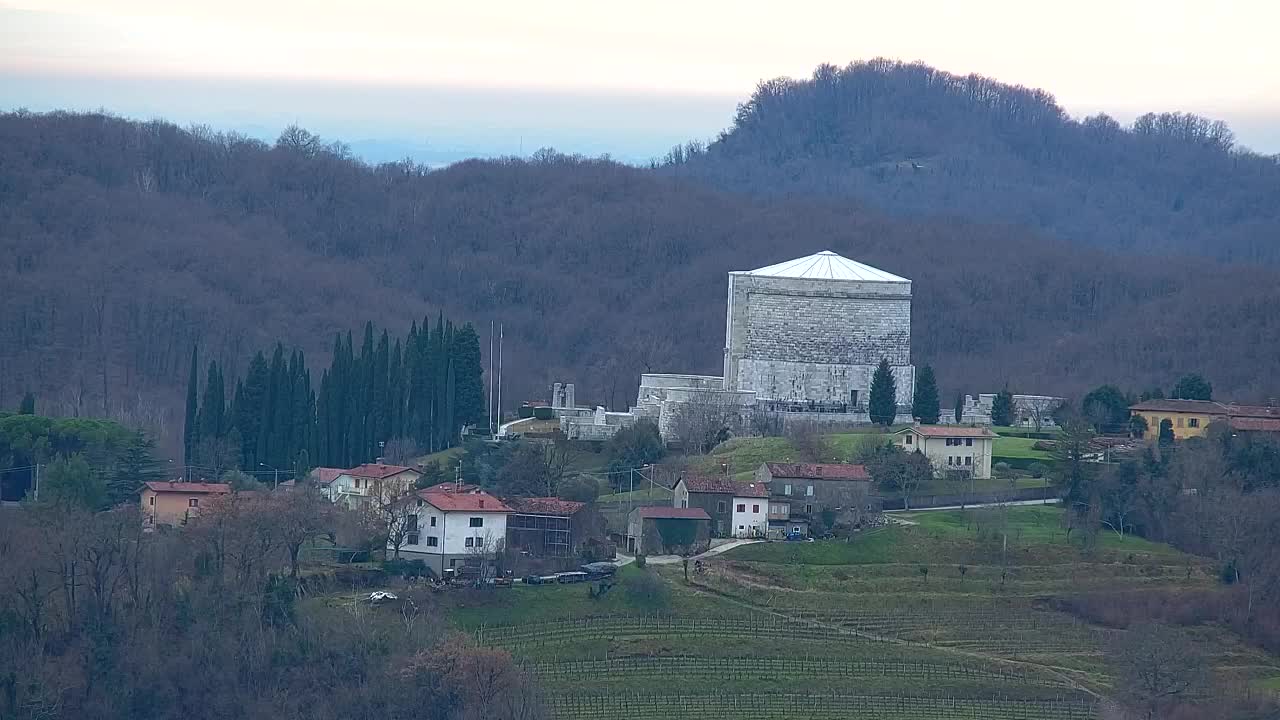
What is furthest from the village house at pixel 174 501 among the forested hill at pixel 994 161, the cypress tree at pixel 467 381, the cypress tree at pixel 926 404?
the forested hill at pixel 994 161

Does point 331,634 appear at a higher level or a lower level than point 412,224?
lower

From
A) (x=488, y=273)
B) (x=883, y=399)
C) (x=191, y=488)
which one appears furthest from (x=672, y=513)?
(x=488, y=273)

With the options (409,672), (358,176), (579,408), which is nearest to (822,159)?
(358,176)

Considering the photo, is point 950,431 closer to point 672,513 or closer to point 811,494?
point 811,494

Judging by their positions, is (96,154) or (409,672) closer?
(409,672)

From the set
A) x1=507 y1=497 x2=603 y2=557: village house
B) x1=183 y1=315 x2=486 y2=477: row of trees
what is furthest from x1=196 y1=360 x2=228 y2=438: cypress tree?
x1=507 y1=497 x2=603 y2=557: village house

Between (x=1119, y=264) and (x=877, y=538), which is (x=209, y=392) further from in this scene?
(x=1119, y=264)

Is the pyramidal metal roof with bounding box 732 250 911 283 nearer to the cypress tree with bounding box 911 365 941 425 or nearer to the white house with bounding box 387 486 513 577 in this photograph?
the cypress tree with bounding box 911 365 941 425

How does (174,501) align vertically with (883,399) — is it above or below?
below
